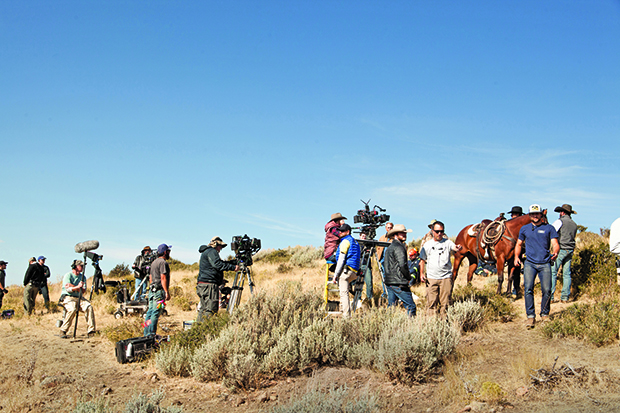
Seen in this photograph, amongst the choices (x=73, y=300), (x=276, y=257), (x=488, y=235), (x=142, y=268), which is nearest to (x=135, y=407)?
(x=73, y=300)

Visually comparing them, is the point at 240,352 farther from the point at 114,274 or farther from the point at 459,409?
the point at 114,274

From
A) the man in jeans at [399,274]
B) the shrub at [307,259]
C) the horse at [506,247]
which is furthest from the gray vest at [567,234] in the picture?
the shrub at [307,259]

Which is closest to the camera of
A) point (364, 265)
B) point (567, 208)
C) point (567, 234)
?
point (364, 265)

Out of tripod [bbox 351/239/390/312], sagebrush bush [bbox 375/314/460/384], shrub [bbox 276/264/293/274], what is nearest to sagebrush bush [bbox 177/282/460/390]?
sagebrush bush [bbox 375/314/460/384]

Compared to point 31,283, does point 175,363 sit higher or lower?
lower

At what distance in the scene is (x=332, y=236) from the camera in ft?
34.6

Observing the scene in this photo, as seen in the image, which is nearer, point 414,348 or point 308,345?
point 414,348

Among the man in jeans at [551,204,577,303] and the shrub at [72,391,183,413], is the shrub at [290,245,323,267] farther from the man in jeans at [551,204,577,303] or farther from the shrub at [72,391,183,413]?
the shrub at [72,391,183,413]

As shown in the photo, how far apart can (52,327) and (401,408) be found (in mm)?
10992

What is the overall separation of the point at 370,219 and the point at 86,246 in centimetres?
782

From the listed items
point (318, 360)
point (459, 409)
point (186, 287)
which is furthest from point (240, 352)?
point (186, 287)

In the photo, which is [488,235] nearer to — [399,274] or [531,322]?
[531,322]

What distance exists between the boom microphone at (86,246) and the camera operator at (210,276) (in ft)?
17.1

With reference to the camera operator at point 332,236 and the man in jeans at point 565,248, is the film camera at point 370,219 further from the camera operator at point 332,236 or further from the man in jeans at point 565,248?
the man in jeans at point 565,248
